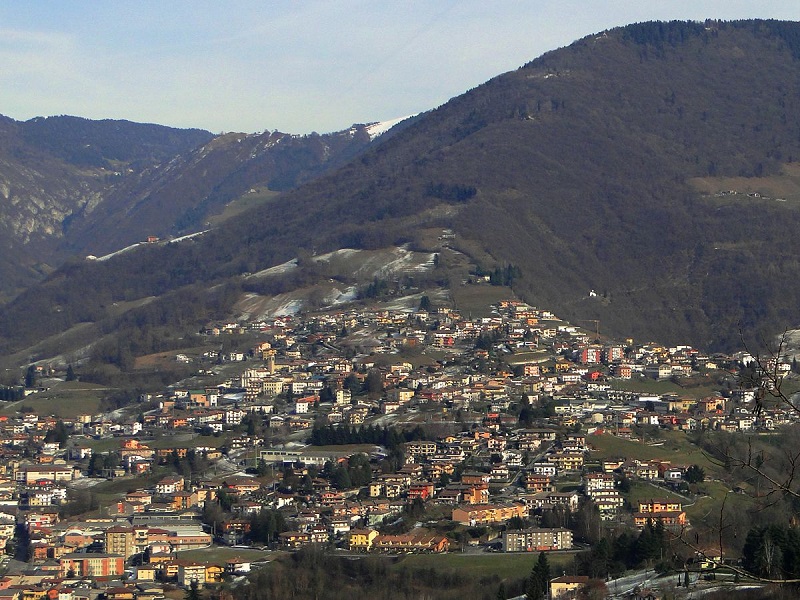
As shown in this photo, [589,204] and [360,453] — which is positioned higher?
[589,204]

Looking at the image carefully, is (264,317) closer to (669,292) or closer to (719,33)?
(669,292)

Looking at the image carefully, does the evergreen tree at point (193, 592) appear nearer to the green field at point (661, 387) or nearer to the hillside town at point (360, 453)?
the hillside town at point (360, 453)

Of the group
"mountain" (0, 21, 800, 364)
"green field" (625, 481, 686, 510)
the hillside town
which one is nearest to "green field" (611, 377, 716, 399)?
the hillside town

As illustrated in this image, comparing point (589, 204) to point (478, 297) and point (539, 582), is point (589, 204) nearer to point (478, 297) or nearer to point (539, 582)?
point (478, 297)

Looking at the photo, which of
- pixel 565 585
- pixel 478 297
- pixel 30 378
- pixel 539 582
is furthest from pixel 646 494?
pixel 478 297

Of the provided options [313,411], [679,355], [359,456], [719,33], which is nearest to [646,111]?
[719,33]

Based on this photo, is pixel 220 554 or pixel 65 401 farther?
pixel 65 401
